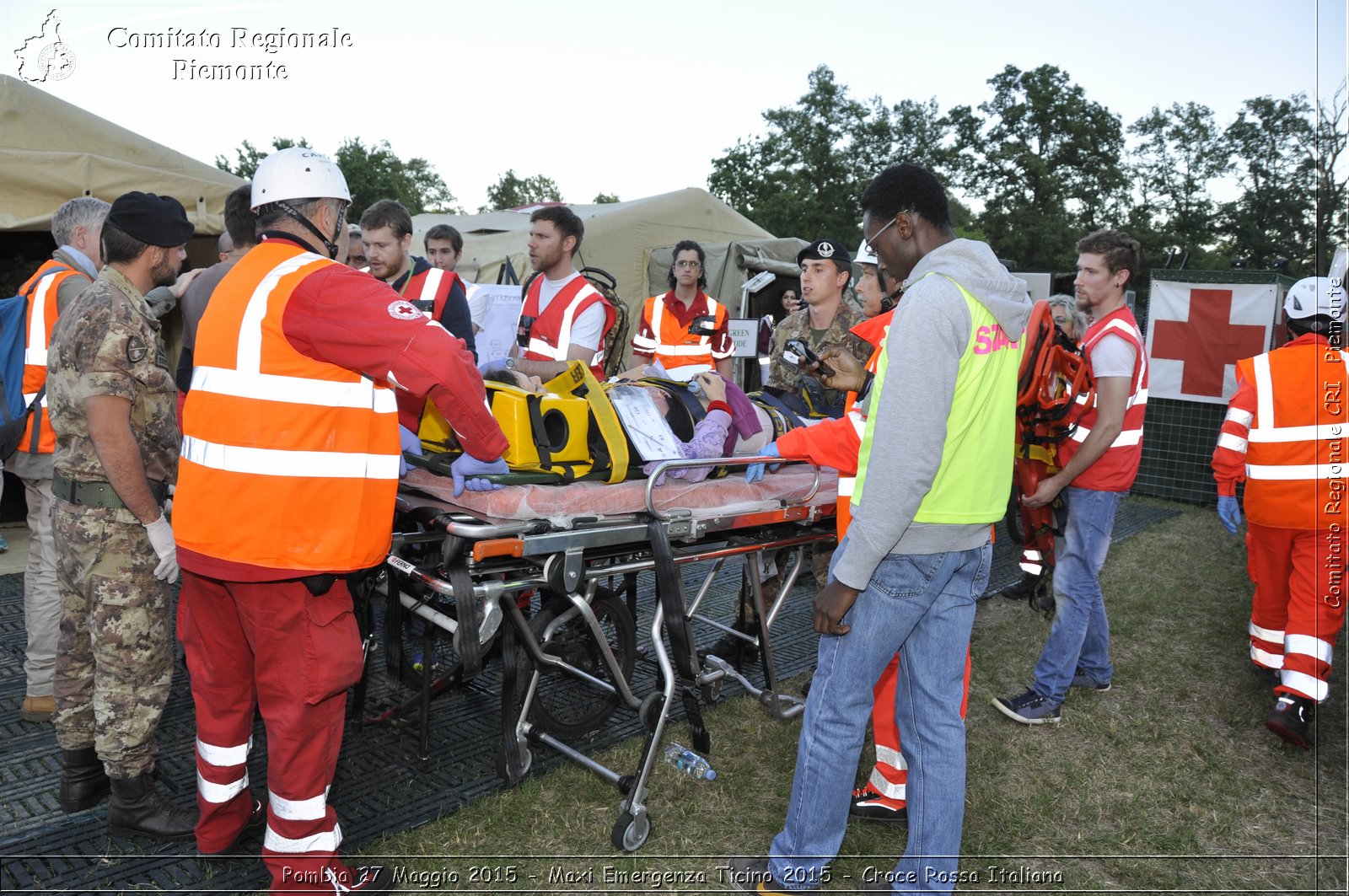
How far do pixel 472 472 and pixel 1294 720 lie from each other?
4041 millimetres

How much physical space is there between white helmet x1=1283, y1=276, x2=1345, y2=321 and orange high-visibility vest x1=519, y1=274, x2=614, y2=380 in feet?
11.7

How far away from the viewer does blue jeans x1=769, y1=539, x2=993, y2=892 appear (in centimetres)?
262

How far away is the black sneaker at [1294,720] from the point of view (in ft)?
13.6

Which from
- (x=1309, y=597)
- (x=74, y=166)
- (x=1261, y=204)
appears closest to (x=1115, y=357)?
(x=1309, y=597)

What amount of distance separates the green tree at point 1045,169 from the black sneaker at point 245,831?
44.6 metres

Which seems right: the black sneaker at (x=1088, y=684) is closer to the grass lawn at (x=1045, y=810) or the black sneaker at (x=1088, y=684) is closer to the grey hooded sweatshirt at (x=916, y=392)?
the grass lawn at (x=1045, y=810)

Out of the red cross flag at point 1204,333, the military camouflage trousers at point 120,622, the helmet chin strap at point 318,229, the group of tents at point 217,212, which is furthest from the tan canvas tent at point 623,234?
the helmet chin strap at point 318,229

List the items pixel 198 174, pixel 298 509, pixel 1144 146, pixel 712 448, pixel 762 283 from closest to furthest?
1. pixel 298 509
2. pixel 712 448
3. pixel 198 174
4. pixel 762 283
5. pixel 1144 146

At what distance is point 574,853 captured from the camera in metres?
3.10

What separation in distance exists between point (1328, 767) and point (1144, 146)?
47.1 metres

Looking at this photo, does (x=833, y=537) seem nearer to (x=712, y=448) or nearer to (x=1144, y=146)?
(x=712, y=448)

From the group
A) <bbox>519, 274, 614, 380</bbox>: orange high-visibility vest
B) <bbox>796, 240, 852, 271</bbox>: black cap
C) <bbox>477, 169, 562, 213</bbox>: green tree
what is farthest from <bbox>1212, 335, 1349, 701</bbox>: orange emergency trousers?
<bbox>477, 169, 562, 213</bbox>: green tree

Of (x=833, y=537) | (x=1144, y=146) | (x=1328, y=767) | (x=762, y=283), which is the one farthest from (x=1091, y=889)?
(x=1144, y=146)

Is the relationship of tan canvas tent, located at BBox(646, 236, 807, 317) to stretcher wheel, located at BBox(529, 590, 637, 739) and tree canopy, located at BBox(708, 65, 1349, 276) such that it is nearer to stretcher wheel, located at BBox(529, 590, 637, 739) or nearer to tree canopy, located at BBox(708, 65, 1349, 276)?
stretcher wheel, located at BBox(529, 590, 637, 739)
